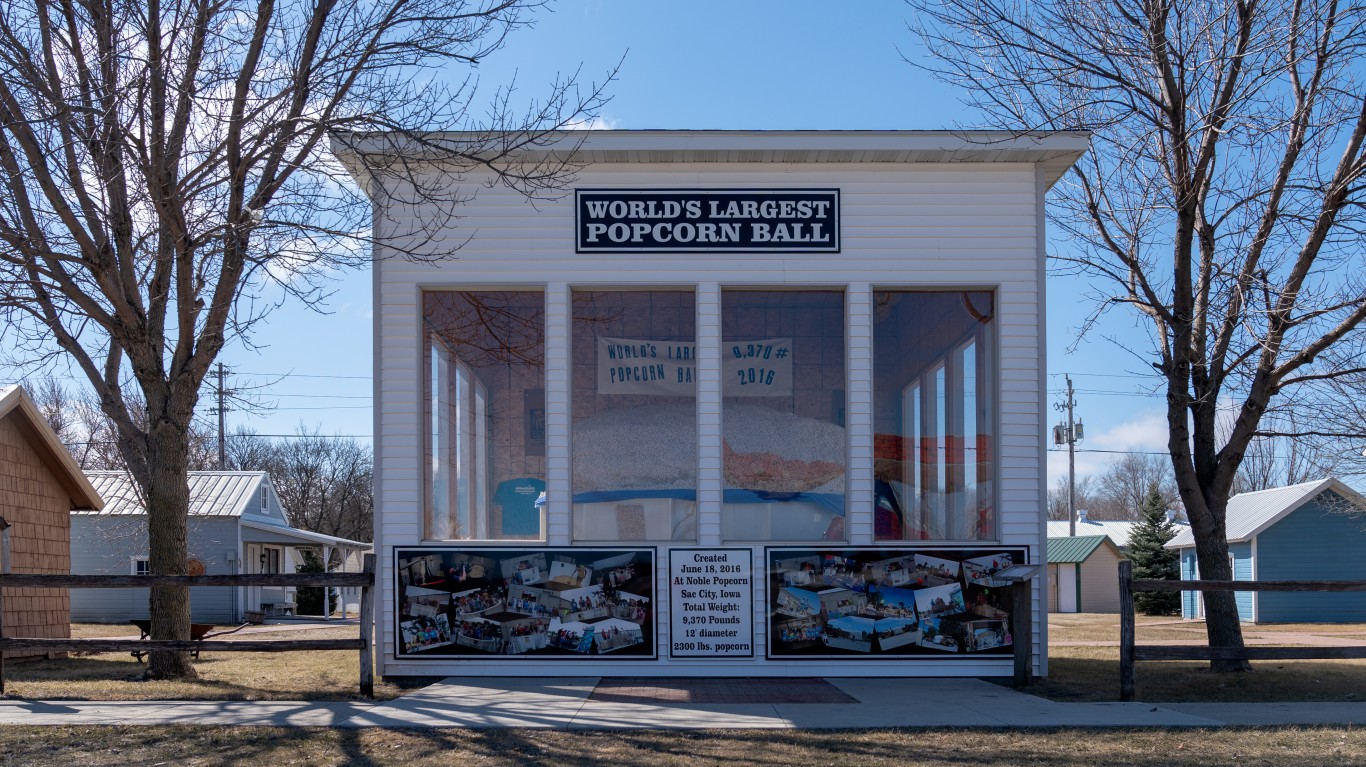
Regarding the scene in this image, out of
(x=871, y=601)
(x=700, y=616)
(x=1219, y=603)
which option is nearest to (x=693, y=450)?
(x=700, y=616)

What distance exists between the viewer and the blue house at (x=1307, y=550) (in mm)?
32812

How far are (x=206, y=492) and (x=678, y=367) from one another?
29702mm

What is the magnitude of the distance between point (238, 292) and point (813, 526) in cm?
656

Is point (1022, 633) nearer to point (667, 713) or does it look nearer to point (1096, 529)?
point (667, 713)

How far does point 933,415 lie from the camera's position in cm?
1230

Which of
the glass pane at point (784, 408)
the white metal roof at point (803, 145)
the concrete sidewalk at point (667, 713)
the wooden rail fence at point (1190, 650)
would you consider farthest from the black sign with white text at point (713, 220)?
the concrete sidewalk at point (667, 713)

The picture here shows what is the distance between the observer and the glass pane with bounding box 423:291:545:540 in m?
11.9

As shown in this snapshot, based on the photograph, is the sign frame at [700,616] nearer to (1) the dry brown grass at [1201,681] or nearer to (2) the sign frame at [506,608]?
(2) the sign frame at [506,608]

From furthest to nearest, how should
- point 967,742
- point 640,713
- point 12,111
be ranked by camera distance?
point 12,111
point 640,713
point 967,742

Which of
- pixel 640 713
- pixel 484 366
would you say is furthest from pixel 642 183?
pixel 640 713

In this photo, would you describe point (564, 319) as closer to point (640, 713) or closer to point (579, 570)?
point (579, 570)

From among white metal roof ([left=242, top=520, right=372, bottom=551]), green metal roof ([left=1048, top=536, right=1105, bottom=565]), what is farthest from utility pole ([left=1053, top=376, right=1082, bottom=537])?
white metal roof ([left=242, top=520, right=372, bottom=551])

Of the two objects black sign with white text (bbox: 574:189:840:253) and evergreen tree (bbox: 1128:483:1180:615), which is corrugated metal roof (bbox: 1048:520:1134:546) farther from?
black sign with white text (bbox: 574:189:840:253)

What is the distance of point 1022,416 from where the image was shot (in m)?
11.9
